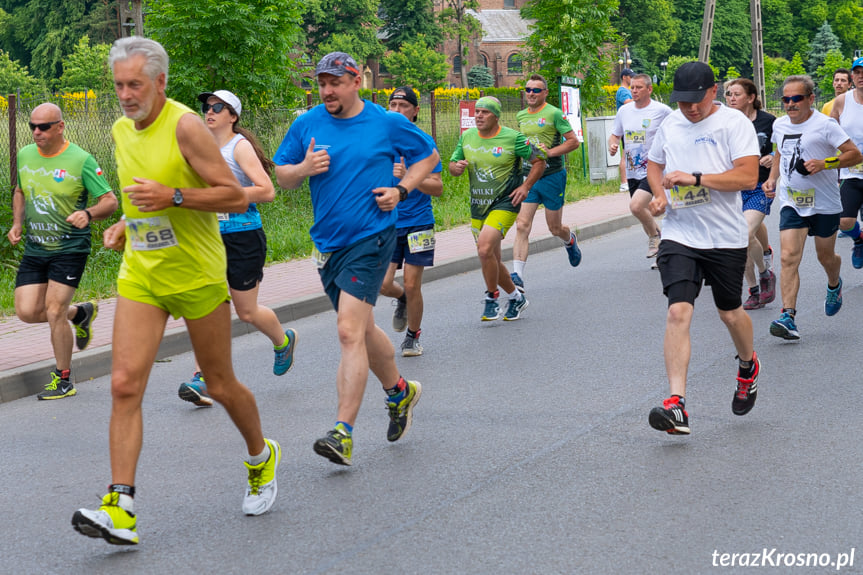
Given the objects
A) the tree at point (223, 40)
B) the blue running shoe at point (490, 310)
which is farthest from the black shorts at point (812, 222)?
the tree at point (223, 40)

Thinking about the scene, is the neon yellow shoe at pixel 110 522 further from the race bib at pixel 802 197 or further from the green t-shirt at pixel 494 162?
the race bib at pixel 802 197

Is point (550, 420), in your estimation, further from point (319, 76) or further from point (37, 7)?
point (37, 7)

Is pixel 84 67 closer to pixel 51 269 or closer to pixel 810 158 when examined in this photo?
pixel 51 269

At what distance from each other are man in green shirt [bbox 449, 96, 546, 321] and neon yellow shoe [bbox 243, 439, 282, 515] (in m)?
4.59

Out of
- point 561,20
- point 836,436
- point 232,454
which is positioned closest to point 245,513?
point 232,454

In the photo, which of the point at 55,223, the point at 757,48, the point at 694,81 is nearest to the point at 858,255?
the point at 694,81

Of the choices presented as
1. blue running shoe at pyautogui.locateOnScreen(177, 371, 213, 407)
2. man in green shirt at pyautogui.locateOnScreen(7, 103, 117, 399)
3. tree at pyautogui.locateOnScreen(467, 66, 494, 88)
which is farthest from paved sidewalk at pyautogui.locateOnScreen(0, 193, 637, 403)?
tree at pyautogui.locateOnScreen(467, 66, 494, 88)

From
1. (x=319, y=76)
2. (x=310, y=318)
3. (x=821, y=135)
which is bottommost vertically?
(x=310, y=318)

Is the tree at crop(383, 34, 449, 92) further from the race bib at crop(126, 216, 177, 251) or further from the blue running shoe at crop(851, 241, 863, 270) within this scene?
the race bib at crop(126, 216, 177, 251)

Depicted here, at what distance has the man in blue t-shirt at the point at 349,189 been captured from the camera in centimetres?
544

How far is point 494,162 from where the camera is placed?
9.41 meters

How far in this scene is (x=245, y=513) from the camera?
4.84 m

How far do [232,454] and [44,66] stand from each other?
72057 millimetres

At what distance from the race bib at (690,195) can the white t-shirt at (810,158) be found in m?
2.68
